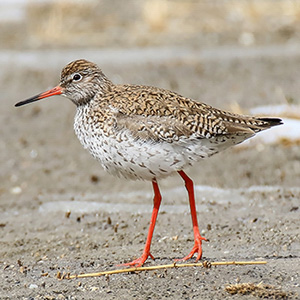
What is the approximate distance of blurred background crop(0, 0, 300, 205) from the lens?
945cm

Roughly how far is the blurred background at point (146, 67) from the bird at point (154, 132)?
2.93m

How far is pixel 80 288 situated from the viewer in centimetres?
523

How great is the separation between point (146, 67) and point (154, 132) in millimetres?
8200

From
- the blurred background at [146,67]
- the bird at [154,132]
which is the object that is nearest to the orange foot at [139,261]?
the bird at [154,132]

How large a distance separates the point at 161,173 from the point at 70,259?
51.7 inches

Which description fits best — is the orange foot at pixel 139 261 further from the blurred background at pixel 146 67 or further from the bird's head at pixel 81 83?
the blurred background at pixel 146 67

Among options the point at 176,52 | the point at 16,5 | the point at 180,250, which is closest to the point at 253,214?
the point at 180,250

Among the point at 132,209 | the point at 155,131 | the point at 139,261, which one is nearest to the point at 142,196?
the point at 132,209

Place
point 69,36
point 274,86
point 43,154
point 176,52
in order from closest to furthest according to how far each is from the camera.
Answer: point 43,154 → point 274,86 → point 176,52 → point 69,36

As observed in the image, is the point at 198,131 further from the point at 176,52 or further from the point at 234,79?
the point at 176,52

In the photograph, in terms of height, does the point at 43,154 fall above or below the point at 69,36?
below

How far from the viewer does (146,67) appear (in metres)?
13.7

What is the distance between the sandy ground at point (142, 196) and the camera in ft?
17.5

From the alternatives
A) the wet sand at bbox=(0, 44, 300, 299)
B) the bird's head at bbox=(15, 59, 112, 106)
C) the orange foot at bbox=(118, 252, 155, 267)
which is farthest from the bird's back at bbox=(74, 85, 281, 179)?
the wet sand at bbox=(0, 44, 300, 299)
